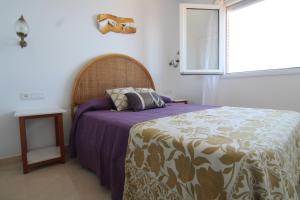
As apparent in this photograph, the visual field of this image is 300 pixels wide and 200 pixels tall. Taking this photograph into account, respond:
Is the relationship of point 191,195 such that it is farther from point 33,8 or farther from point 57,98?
point 33,8

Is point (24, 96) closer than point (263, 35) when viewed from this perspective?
Yes

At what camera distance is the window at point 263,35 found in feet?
8.21

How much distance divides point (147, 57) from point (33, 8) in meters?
1.77

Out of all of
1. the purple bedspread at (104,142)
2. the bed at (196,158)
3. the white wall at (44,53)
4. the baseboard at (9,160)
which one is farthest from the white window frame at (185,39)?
the baseboard at (9,160)

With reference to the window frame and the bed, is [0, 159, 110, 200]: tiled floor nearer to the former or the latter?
the bed

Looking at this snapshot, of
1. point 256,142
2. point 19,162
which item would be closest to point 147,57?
point 19,162

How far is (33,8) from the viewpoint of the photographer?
232 centimetres

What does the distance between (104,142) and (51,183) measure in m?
0.74

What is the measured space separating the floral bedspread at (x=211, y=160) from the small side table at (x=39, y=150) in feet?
4.09

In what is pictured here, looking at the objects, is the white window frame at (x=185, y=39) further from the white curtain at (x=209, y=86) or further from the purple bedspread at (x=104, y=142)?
the purple bedspread at (x=104, y=142)

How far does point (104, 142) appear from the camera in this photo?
5.49 ft

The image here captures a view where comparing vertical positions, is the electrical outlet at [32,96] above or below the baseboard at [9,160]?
above

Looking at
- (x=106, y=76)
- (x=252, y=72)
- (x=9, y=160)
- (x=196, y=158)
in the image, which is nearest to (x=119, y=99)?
(x=106, y=76)

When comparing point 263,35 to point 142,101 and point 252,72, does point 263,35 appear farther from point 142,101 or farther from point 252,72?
point 142,101
